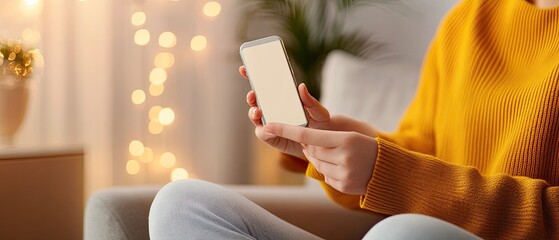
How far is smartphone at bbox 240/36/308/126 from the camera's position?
105 cm

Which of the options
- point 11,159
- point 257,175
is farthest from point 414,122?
point 257,175

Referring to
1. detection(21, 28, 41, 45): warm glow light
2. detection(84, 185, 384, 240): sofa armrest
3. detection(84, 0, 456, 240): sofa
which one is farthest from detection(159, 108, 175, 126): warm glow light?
detection(84, 185, 384, 240): sofa armrest

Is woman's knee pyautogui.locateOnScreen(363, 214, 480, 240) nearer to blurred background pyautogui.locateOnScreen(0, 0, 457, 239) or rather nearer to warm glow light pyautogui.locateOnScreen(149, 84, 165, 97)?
blurred background pyautogui.locateOnScreen(0, 0, 457, 239)

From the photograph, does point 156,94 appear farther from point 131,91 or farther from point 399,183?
point 399,183

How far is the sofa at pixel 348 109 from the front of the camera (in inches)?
47.7

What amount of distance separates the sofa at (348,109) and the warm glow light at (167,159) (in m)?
0.74

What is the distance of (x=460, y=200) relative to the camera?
3.08ft

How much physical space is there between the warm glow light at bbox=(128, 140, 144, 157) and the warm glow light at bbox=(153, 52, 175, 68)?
0.27 meters

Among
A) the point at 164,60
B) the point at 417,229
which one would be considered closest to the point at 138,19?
the point at 164,60

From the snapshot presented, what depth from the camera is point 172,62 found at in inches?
103

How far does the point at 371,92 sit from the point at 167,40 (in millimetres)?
1040

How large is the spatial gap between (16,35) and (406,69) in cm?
114

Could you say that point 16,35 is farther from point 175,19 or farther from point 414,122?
point 414,122

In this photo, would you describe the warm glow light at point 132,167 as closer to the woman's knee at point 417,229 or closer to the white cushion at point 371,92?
the white cushion at point 371,92
